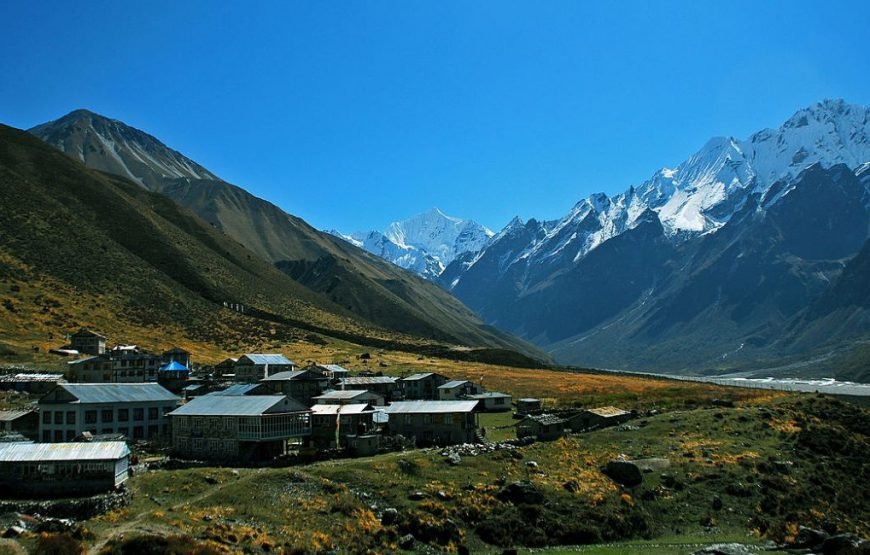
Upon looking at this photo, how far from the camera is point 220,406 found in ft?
228

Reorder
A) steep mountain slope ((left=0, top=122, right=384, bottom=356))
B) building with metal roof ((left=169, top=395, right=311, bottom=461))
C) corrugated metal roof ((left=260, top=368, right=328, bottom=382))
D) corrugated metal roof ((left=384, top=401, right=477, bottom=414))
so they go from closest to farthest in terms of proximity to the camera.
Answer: building with metal roof ((left=169, top=395, right=311, bottom=461)) → corrugated metal roof ((left=384, top=401, right=477, bottom=414)) → corrugated metal roof ((left=260, top=368, right=328, bottom=382)) → steep mountain slope ((left=0, top=122, right=384, bottom=356))

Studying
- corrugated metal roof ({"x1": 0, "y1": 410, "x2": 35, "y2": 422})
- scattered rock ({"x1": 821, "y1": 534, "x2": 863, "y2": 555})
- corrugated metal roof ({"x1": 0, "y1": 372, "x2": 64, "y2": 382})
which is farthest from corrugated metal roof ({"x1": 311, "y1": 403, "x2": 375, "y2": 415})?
scattered rock ({"x1": 821, "y1": 534, "x2": 863, "y2": 555})

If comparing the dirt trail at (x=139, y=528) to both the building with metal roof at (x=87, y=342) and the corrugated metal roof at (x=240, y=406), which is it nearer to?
the corrugated metal roof at (x=240, y=406)

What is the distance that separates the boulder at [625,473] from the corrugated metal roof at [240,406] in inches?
1089

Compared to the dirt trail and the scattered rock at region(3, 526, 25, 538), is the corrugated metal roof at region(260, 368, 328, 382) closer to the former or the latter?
the dirt trail

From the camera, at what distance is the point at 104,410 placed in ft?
250

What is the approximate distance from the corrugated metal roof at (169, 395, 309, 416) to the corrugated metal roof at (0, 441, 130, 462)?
43.6 feet

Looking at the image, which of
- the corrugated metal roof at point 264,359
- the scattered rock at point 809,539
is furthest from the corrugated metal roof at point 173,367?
the scattered rock at point 809,539

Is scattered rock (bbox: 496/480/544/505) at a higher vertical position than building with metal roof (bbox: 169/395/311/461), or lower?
lower

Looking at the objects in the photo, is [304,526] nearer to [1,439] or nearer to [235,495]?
[235,495]

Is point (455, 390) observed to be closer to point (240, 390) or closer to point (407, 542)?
point (240, 390)

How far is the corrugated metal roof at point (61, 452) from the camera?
52.2 m

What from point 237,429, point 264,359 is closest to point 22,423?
point 237,429

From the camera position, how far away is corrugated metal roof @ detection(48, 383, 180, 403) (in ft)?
243
